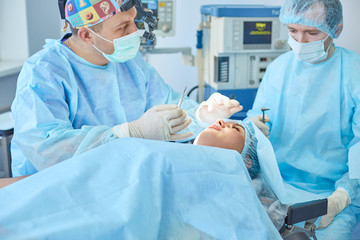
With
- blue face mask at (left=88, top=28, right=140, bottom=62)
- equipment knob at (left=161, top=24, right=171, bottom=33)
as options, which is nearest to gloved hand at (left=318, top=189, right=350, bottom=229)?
blue face mask at (left=88, top=28, right=140, bottom=62)

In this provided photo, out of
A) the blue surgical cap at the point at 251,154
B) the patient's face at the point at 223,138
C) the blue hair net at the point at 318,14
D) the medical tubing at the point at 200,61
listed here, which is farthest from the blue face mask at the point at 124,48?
the medical tubing at the point at 200,61

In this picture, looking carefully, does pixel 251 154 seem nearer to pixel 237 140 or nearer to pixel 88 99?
pixel 237 140

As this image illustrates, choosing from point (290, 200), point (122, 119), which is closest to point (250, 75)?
point (122, 119)

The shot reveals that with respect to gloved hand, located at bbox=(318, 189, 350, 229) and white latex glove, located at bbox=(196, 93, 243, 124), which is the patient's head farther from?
Result: gloved hand, located at bbox=(318, 189, 350, 229)

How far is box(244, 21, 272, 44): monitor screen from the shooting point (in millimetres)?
2717

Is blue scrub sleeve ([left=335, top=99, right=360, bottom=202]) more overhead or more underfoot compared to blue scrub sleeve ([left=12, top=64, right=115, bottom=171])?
more underfoot

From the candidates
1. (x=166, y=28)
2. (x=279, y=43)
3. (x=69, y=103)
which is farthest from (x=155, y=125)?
(x=166, y=28)

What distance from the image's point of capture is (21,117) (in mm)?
1556

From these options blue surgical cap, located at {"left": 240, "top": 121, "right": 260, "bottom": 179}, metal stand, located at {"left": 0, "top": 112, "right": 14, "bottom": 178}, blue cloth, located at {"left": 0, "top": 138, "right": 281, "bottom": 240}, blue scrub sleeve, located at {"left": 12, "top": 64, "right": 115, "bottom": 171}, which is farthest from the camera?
metal stand, located at {"left": 0, "top": 112, "right": 14, "bottom": 178}

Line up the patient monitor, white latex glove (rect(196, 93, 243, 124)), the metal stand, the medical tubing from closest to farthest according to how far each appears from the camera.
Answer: white latex glove (rect(196, 93, 243, 124)), the metal stand, the patient monitor, the medical tubing

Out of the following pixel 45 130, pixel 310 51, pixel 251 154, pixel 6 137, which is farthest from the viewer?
pixel 6 137

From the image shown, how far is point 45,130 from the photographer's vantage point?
1.51 meters

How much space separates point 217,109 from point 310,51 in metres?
0.52

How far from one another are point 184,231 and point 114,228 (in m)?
0.21
